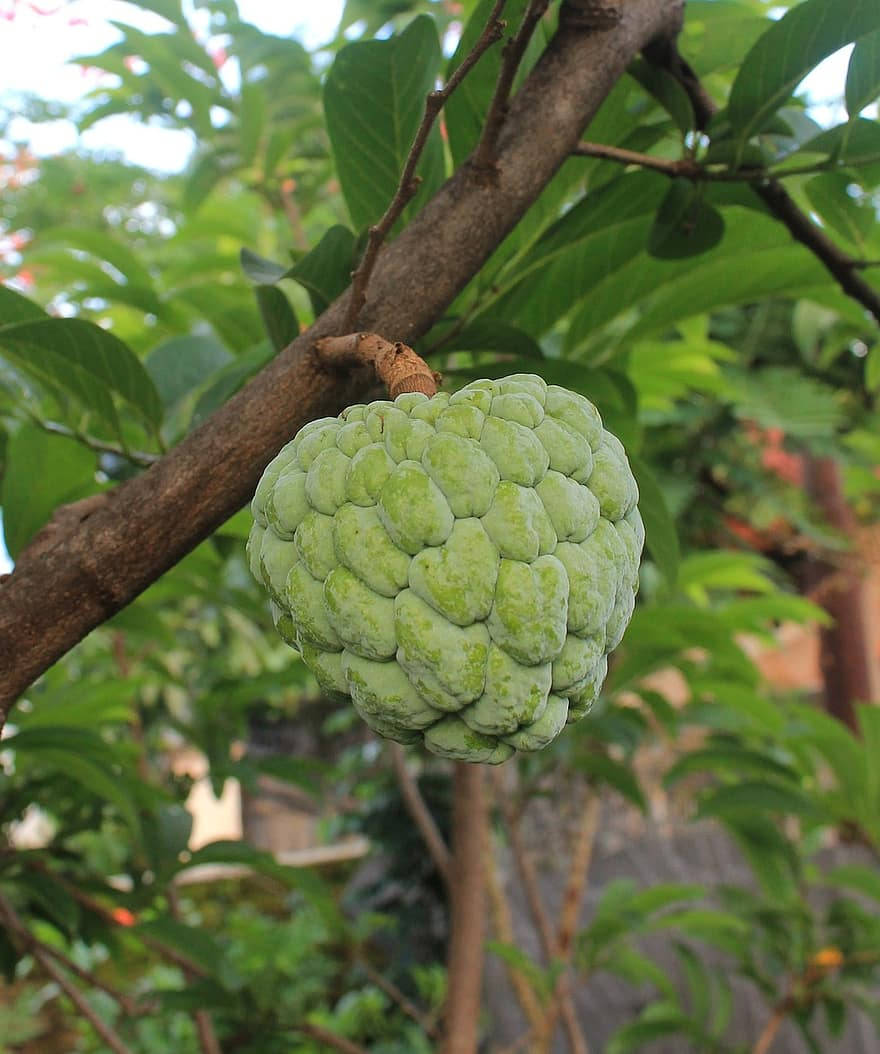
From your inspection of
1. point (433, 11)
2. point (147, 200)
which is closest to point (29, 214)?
point (147, 200)

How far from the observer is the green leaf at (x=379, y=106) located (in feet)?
2.90

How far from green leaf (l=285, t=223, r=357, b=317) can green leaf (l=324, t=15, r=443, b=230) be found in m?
0.13

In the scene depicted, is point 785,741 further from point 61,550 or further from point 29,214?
point 29,214

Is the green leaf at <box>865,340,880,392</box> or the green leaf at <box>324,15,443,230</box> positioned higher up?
the green leaf at <box>324,15,443,230</box>

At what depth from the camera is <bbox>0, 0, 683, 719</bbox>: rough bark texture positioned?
65 centimetres

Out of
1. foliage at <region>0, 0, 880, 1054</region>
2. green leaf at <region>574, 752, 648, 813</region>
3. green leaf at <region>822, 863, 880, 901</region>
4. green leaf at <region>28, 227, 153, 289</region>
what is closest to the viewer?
foliage at <region>0, 0, 880, 1054</region>

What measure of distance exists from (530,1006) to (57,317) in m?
2.02

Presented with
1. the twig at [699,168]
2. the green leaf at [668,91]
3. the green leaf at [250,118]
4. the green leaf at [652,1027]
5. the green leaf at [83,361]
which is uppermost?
the green leaf at [250,118]

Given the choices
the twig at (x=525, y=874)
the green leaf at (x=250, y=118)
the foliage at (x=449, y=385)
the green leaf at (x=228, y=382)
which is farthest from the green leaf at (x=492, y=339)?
the twig at (x=525, y=874)

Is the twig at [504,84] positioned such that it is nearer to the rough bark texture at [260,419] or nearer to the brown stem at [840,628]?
the rough bark texture at [260,419]

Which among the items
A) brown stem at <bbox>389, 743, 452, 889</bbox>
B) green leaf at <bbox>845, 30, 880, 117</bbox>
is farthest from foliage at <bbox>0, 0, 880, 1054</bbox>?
brown stem at <bbox>389, 743, 452, 889</bbox>

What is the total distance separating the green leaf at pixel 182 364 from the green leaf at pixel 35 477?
0.57 ft

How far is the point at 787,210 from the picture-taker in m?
0.95

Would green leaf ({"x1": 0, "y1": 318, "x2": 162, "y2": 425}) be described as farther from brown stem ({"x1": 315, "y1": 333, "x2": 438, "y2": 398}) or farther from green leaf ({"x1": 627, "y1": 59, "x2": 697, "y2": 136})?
green leaf ({"x1": 627, "y1": 59, "x2": 697, "y2": 136})
